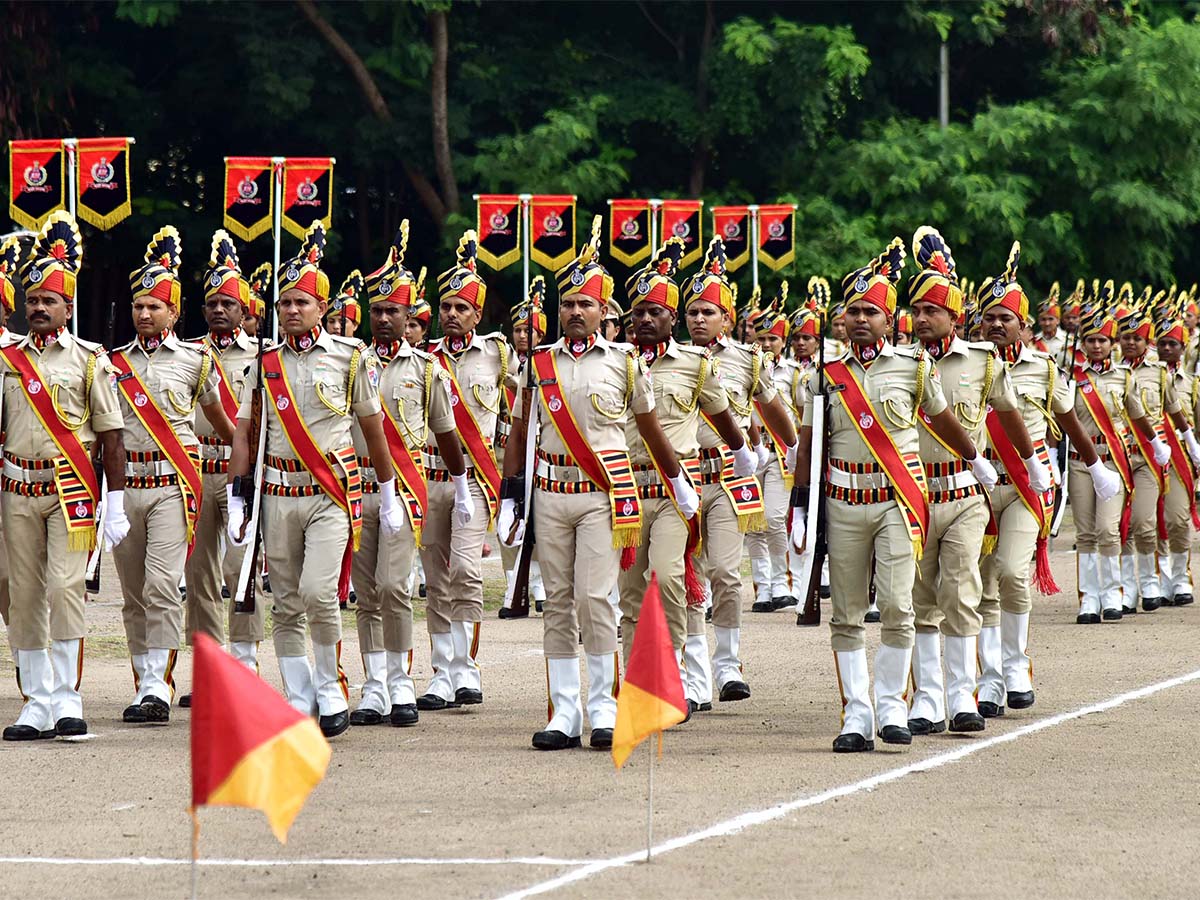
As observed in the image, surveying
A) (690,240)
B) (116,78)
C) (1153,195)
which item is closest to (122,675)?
(690,240)

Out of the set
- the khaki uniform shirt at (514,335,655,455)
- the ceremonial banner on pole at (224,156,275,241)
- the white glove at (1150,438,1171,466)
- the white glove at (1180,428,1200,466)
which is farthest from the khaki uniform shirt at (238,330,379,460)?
the white glove at (1180,428,1200,466)

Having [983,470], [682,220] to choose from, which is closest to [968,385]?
[983,470]

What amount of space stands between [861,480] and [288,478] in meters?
2.69

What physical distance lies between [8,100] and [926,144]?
12.0 meters

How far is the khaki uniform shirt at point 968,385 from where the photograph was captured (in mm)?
10383

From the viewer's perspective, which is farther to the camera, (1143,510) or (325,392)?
(1143,510)

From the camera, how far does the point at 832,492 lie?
10.1 meters

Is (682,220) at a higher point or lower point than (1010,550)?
higher

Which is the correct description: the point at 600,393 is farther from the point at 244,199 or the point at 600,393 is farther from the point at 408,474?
the point at 244,199

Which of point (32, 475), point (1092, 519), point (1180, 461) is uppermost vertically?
point (32, 475)

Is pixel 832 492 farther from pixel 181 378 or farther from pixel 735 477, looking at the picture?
pixel 181 378

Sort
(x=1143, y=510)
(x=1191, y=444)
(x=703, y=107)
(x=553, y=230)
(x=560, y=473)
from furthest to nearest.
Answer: (x=703, y=107), (x=553, y=230), (x=1191, y=444), (x=1143, y=510), (x=560, y=473)

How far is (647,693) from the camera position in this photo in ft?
26.9

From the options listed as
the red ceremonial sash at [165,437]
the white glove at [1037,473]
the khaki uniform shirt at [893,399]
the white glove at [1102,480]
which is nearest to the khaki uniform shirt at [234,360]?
the red ceremonial sash at [165,437]
